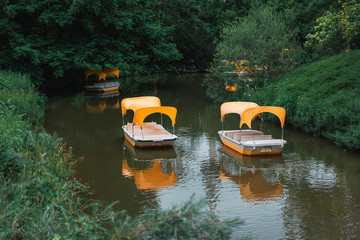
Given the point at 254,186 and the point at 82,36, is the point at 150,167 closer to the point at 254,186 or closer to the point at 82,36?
the point at 254,186

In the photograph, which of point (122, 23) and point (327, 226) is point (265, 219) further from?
point (122, 23)

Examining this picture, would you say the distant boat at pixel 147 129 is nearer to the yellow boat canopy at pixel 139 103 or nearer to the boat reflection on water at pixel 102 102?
the yellow boat canopy at pixel 139 103

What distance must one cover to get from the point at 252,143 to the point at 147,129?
4917 millimetres

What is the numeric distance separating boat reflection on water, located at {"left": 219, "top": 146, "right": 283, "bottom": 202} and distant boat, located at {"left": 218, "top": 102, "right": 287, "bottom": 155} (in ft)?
0.83

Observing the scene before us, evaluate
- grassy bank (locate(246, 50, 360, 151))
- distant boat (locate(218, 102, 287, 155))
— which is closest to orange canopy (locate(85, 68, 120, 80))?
grassy bank (locate(246, 50, 360, 151))

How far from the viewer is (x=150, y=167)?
14.9m

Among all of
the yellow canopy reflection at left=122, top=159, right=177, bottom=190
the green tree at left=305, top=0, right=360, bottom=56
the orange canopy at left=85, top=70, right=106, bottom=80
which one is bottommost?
the yellow canopy reflection at left=122, top=159, right=177, bottom=190

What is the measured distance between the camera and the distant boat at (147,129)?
54.2ft

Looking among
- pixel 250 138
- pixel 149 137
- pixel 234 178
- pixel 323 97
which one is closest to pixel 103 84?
pixel 149 137

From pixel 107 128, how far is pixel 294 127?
9002mm

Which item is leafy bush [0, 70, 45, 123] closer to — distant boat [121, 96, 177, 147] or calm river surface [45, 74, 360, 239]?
calm river surface [45, 74, 360, 239]

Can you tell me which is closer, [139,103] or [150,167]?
[150,167]

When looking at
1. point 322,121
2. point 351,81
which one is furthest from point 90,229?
point 351,81

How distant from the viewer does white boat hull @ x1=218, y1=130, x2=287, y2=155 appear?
1560cm
